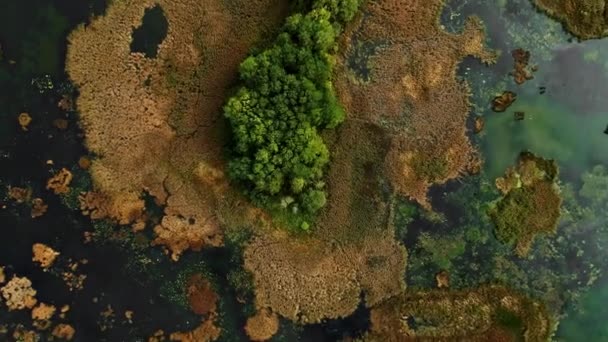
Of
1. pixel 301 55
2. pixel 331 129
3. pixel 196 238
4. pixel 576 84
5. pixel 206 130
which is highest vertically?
pixel 576 84

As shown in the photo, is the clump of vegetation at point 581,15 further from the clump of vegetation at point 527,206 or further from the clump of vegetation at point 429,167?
the clump of vegetation at point 429,167

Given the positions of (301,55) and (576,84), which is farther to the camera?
(576,84)

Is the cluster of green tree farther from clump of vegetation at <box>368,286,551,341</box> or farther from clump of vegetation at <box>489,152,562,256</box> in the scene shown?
clump of vegetation at <box>489,152,562,256</box>

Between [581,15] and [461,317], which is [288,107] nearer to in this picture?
[461,317]

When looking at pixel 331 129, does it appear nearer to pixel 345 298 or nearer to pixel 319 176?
pixel 319 176

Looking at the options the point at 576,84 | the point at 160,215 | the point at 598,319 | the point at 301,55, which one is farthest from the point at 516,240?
the point at 160,215

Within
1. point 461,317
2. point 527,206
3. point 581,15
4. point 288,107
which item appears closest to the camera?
point 288,107

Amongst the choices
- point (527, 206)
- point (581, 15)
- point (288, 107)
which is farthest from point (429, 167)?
point (581, 15)
